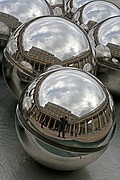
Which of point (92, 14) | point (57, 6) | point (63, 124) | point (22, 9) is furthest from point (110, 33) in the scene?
point (63, 124)

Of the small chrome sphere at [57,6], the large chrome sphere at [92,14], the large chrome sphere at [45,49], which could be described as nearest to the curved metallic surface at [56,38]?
the large chrome sphere at [45,49]

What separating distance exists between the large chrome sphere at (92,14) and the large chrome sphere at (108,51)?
0.75ft

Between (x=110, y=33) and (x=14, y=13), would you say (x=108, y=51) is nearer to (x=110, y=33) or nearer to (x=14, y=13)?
(x=110, y=33)

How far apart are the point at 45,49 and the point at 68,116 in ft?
1.35

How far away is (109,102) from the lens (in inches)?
61.3

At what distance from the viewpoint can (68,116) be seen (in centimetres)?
145

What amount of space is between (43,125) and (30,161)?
29 cm

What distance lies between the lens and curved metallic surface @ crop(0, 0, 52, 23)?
2.12 m

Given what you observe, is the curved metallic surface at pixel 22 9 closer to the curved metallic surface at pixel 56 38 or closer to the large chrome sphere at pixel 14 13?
the large chrome sphere at pixel 14 13

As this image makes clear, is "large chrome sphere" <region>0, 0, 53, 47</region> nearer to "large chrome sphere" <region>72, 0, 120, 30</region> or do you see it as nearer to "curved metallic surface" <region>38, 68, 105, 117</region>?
"large chrome sphere" <region>72, 0, 120, 30</region>

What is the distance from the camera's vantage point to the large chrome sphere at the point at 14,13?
83.0 inches

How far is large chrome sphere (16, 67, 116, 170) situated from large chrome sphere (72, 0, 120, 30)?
2.80ft

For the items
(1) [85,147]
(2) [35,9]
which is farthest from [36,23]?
(1) [85,147]

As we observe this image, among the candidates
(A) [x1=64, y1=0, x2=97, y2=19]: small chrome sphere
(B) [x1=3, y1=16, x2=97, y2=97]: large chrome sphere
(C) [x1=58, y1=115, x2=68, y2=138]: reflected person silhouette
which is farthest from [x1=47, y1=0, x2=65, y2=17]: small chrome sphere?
(C) [x1=58, y1=115, x2=68, y2=138]: reflected person silhouette
